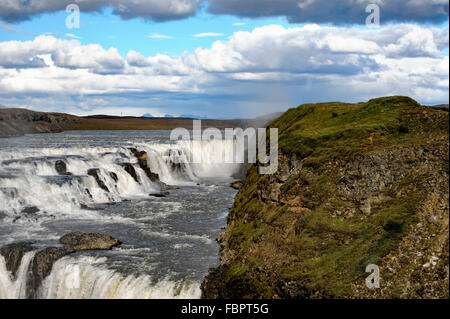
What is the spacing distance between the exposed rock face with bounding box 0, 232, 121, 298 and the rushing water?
34 cm

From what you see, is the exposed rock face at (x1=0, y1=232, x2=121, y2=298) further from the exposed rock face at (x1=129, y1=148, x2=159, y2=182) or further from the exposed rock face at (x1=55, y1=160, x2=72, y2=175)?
the exposed rock face at (x1=129, y1=148, x2=159, y2=182)

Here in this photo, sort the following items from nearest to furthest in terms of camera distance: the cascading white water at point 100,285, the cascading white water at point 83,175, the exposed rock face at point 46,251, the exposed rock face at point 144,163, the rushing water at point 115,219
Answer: the cascading white water at point 100,285 < the rushing water at point 115,219 < the exposed rock face at point 46,251 < the cascading white water at point 83,175 < the exposed rock face at point 144,163

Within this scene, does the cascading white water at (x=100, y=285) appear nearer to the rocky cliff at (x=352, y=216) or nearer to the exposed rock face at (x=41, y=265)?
the exposed rock face at (x=41, y=265)

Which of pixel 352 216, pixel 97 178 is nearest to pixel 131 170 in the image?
pixel 97 178

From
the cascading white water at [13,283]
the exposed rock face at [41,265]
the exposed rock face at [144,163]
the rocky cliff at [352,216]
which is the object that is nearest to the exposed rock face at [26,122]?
the exposed rock face at [144,163]

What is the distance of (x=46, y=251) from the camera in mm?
21656

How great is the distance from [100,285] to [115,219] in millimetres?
12340

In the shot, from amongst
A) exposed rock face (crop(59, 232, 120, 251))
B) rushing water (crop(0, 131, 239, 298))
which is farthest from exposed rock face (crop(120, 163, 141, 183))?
exposed rock face (crop(59, 232, 120, 251))

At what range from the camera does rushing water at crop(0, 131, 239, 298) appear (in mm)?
19625

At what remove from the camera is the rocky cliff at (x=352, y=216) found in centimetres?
1410
